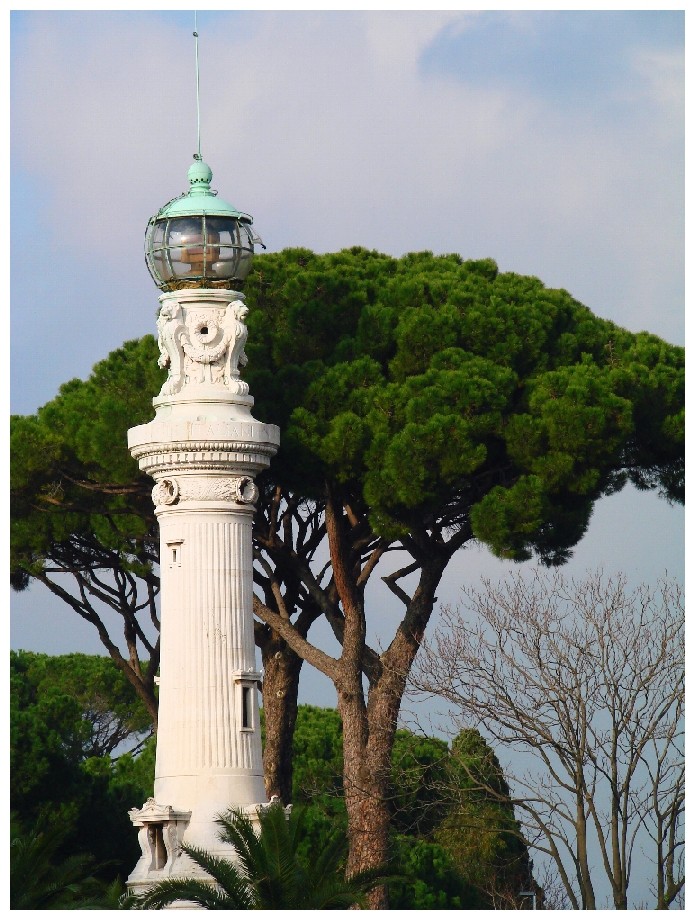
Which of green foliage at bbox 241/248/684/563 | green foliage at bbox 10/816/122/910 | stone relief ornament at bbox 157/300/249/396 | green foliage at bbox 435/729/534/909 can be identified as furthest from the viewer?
green foliage at bbox 435/729/534/909

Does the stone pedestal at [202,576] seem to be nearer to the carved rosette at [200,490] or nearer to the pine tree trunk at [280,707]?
the carved rosette at [200,490]

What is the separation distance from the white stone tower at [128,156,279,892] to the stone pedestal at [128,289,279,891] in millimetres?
18

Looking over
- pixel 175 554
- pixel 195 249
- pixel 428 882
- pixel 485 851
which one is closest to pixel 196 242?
pixel 195 249

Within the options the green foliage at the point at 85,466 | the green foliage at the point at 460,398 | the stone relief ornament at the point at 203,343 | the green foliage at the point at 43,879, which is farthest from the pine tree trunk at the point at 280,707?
the green foliage at the point at 43,879

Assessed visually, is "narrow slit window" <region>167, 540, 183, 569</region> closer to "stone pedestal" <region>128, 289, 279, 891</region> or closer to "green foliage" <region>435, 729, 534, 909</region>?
"stone pedestal" <region>128, 289, 279, 891</region>

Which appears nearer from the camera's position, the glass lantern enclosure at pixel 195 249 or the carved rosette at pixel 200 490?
the carved rosette at pixel 200 490

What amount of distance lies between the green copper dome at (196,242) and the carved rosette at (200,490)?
8.89 ft

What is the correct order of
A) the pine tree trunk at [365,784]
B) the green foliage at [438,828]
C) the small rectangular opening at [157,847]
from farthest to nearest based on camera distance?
the green foliage at [438,828], the pine tree trunk at [365,784], the small rectangular opening at [157,847]

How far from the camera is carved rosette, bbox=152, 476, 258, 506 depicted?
93.9 feet

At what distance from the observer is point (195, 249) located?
29453mm

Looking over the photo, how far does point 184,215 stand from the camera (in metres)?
29.4

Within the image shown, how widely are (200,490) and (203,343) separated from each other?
2.03m

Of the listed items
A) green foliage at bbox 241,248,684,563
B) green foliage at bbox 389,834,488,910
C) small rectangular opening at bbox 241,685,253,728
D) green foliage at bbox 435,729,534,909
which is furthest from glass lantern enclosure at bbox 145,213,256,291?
green foliage at bbox 389,834,488,910

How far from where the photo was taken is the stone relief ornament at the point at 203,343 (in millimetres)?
29172
